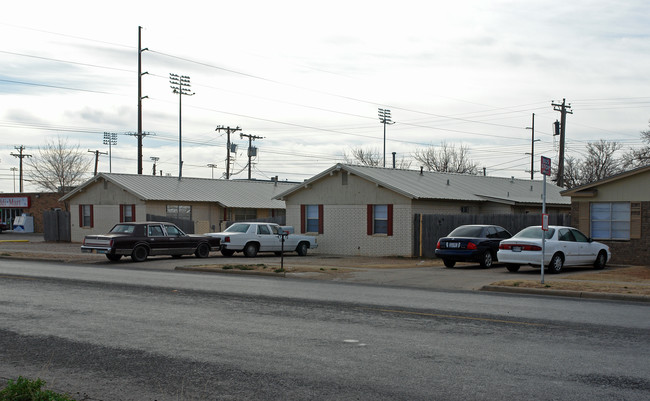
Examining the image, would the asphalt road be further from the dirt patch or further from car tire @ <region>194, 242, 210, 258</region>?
car tire @ <region>194, 242, 210, 258</region>

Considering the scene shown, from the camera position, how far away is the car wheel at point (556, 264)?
2138 centimetres

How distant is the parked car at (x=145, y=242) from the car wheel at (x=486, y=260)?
39.4ft

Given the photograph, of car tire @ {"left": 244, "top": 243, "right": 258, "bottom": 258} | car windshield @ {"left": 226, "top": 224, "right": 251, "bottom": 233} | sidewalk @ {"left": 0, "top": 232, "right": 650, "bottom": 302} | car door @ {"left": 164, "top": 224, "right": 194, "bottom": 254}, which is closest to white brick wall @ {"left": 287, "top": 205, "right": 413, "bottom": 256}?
sidewalk @ {"left": 0, "top": 232, "right": 650, "bottom": 302}

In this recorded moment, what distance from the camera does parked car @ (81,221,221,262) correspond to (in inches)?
1072

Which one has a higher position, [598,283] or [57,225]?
[57,225]

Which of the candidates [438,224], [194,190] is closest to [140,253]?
[438,224]

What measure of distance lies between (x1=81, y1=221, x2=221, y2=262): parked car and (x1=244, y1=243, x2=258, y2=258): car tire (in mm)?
1252

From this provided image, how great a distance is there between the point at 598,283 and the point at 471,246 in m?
6.55

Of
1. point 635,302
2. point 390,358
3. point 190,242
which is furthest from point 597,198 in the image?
point 390,358

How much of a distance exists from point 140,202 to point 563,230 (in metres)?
27.1

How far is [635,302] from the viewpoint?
595 inches

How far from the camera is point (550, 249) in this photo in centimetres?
2116

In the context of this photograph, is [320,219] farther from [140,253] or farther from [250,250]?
[140,253]

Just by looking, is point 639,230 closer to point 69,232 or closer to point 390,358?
point 390,358
